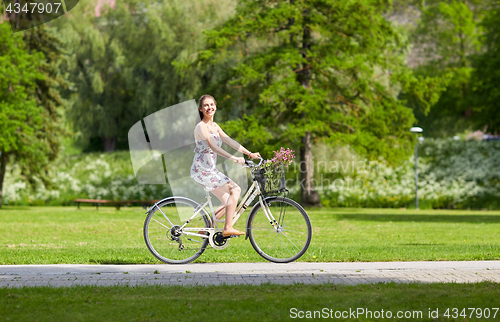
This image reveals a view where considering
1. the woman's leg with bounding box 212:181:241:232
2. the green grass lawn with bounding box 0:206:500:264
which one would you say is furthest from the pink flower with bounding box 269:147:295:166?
the green grass lawn with bounding box 0:206:500:264

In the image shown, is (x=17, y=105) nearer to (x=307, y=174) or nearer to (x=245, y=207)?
(x=307, y=174)

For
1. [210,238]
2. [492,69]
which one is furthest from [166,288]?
[492,69]

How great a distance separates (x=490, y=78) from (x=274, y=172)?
91.7 ft

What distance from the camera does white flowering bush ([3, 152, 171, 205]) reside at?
31578 millimetres

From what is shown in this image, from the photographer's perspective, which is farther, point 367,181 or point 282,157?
point 367,181

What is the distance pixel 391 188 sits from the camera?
30.5 m

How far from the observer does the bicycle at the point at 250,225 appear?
24.1ft

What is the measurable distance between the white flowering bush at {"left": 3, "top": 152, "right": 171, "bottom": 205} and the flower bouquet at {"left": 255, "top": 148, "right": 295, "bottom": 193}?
2446 cm

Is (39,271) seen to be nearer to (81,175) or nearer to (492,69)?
(81,175)

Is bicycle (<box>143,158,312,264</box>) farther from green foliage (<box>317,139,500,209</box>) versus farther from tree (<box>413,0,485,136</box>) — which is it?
tree (<box>413,0,485,136</box>)

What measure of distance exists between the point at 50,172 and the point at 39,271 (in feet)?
85.1

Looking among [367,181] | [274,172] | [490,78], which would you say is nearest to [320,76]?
[367,181]

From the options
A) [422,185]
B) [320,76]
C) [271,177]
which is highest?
[320,76]

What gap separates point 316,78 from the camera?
85.3 feet
